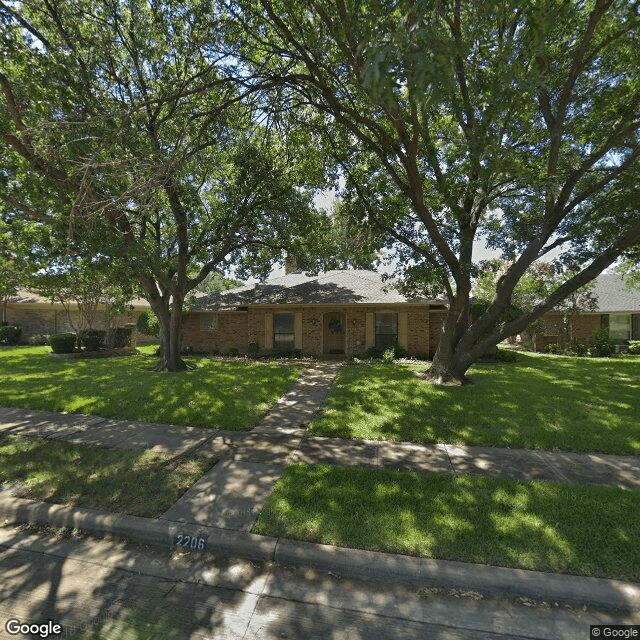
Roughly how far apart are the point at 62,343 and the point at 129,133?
46.9 ft

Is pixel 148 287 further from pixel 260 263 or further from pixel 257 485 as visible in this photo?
pixel 257 485

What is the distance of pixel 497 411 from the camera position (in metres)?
7.01

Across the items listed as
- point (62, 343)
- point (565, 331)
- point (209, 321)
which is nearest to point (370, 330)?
point (209, 321)

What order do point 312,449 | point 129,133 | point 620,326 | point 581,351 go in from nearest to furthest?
point 312,449
point 129,133
point 581,351
point 620,326

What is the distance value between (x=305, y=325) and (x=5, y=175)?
11.6 meters

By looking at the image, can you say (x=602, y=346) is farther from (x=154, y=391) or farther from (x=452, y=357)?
(x=154, y=391)

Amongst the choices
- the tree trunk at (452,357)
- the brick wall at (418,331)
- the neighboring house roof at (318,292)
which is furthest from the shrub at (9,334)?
the tree trunk at (452,357)

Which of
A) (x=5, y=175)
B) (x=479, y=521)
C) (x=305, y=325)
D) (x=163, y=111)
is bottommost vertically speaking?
(x=479, y=521)

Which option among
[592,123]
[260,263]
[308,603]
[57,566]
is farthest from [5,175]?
[592,123]

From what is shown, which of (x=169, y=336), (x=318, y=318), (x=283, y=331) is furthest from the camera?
(x=283, y=331)

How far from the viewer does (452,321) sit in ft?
A: 33.6

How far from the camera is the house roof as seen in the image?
69.1ft

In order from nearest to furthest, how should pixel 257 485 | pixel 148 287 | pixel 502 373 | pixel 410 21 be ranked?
pixel 410 21, pixel 257 485, pixel 502 373, pixel 148 287

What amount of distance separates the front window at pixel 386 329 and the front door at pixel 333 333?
1897mm
